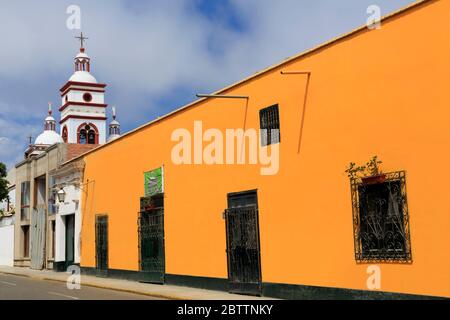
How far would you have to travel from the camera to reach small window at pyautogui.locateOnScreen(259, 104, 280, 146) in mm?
15547

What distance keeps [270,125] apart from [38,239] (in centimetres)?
2321

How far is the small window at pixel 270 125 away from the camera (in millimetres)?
15547

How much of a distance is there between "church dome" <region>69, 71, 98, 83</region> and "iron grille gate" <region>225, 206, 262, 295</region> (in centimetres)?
5195

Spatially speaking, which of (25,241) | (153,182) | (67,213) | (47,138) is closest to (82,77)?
(47,138)

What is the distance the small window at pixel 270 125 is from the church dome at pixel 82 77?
52700mm

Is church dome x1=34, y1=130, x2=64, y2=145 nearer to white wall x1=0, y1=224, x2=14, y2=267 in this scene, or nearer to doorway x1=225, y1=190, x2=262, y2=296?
white wall x1=0, y1=224, x2=14, y2=267

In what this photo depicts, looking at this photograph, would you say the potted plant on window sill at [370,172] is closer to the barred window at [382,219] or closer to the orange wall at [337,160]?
the barred window at [382,219]

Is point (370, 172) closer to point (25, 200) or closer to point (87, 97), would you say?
point (25, 200)

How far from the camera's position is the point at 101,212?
1051 inches

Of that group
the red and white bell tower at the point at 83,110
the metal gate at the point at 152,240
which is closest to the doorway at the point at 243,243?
the metal gate at the point at 152,240

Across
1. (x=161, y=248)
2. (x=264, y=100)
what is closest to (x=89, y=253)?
(x=161, y=248)
